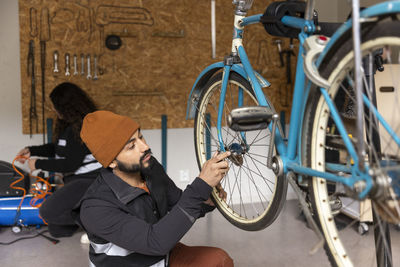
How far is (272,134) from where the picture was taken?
1343 millimetres

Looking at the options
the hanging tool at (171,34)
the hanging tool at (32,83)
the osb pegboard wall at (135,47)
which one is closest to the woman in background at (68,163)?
the hanging tool at (32,83)

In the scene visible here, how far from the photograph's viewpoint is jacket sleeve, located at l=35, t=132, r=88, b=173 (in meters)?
3.26

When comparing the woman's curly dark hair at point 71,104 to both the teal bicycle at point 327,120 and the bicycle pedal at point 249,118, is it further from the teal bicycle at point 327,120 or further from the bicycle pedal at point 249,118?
the bicycle pedal at point 249,118

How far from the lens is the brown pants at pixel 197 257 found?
1.96m

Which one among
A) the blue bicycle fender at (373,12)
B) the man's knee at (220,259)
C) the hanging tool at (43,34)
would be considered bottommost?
the man's knee at (220,259)

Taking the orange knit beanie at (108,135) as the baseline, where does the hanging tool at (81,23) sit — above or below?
above

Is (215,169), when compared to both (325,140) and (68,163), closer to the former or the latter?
(325,140)

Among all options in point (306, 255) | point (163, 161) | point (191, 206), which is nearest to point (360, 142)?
point (191, 206)

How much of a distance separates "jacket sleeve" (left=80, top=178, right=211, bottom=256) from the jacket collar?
0.29ft

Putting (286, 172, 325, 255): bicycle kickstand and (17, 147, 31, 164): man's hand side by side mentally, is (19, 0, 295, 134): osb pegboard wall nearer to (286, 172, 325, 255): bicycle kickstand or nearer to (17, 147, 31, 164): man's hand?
(17, 147, 31, 164): man's hand

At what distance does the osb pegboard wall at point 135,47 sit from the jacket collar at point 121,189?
2.31 metres

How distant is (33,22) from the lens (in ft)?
12.4

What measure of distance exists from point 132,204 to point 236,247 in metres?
1.69

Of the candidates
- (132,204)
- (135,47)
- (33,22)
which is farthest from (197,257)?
(33,22)
